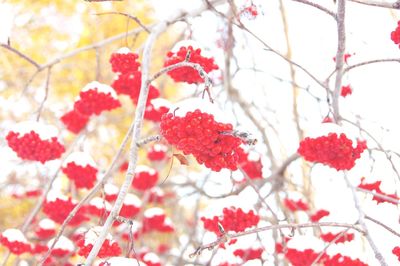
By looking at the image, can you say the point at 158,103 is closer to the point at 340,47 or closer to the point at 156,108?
the point at 156,108

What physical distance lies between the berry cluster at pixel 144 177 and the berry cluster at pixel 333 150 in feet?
6.13

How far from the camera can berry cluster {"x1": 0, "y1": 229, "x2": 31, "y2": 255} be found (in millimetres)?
2539

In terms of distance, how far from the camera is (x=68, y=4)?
564 centimetres

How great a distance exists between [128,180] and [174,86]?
5.35 m

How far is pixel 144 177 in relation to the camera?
378 centimetres

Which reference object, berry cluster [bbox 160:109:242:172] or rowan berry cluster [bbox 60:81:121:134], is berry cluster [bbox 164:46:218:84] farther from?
berry cluster [bbox 160:109:242:172]

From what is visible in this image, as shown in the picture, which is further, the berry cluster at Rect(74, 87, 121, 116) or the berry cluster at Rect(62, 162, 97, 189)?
the berry cluster at Rect(62, 162, 97, 189)

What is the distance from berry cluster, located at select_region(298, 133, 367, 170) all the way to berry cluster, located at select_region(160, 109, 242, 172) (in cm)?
60

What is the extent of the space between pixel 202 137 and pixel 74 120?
6.36 feet

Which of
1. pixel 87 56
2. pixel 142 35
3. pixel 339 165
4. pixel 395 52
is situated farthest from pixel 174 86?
pixel 339 165

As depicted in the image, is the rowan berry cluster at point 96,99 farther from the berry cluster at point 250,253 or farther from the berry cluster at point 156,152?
the berry cluster at point 156,152

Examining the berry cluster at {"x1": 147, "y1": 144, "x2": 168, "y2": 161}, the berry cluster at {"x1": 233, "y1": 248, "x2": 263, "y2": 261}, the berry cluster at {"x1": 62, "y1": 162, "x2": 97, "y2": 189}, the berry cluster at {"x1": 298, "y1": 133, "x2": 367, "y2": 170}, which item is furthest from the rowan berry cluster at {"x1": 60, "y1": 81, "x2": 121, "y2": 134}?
the berry cluster at {"x1": 147, "y1": 144, "x2": 168, "y2": 161}

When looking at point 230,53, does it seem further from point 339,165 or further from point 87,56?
point 87,56

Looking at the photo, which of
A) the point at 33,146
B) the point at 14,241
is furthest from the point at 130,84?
the point at 14,241
